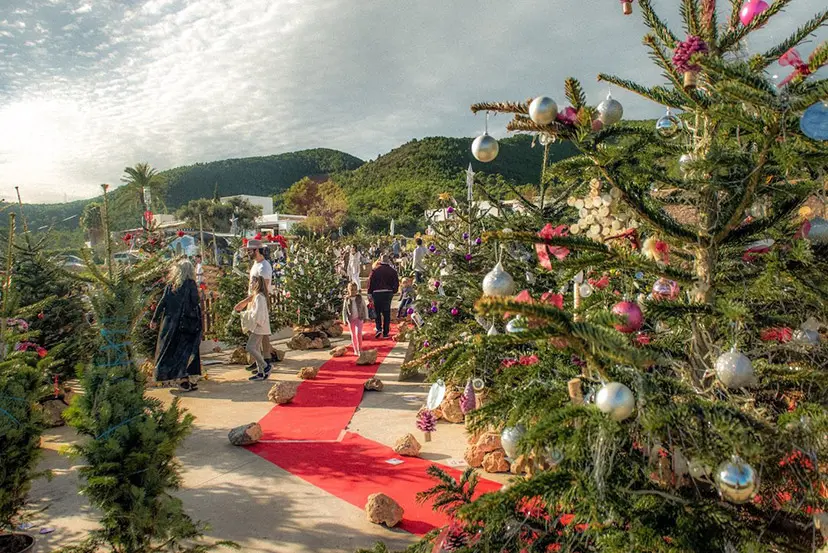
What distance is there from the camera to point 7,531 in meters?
3.05

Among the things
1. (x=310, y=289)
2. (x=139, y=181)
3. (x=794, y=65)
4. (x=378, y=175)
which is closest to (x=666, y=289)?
(x=794, y=65)

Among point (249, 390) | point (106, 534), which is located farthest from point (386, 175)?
point (106, 534)

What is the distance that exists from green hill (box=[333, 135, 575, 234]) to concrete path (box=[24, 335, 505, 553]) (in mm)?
36942

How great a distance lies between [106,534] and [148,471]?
12.8 inches

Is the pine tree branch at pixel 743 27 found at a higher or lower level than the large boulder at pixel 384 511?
higher

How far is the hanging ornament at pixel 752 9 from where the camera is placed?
1.46m

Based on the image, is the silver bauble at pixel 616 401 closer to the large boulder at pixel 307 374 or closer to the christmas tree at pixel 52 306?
the large boulder at pixel 307 374

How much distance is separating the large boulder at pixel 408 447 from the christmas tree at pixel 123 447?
1957mm

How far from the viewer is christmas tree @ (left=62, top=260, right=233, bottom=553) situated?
243cm

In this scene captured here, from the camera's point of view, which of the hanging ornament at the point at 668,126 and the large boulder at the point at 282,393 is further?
the large boulder at the point at 282,393

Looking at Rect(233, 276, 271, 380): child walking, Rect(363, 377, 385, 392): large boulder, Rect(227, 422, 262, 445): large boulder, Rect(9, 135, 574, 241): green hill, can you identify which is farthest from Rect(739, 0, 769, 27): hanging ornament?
Rect(9, 135, 574, 241): green hill

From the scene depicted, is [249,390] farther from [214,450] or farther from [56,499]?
[56,499]

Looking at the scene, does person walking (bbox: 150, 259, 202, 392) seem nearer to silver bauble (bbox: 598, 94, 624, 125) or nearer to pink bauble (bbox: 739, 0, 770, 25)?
silver bauble (bbox: 598, 94, 624, 125)

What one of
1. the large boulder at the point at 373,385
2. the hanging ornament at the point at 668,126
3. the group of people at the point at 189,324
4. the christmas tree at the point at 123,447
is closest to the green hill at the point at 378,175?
the group of people at the point at 189,324
